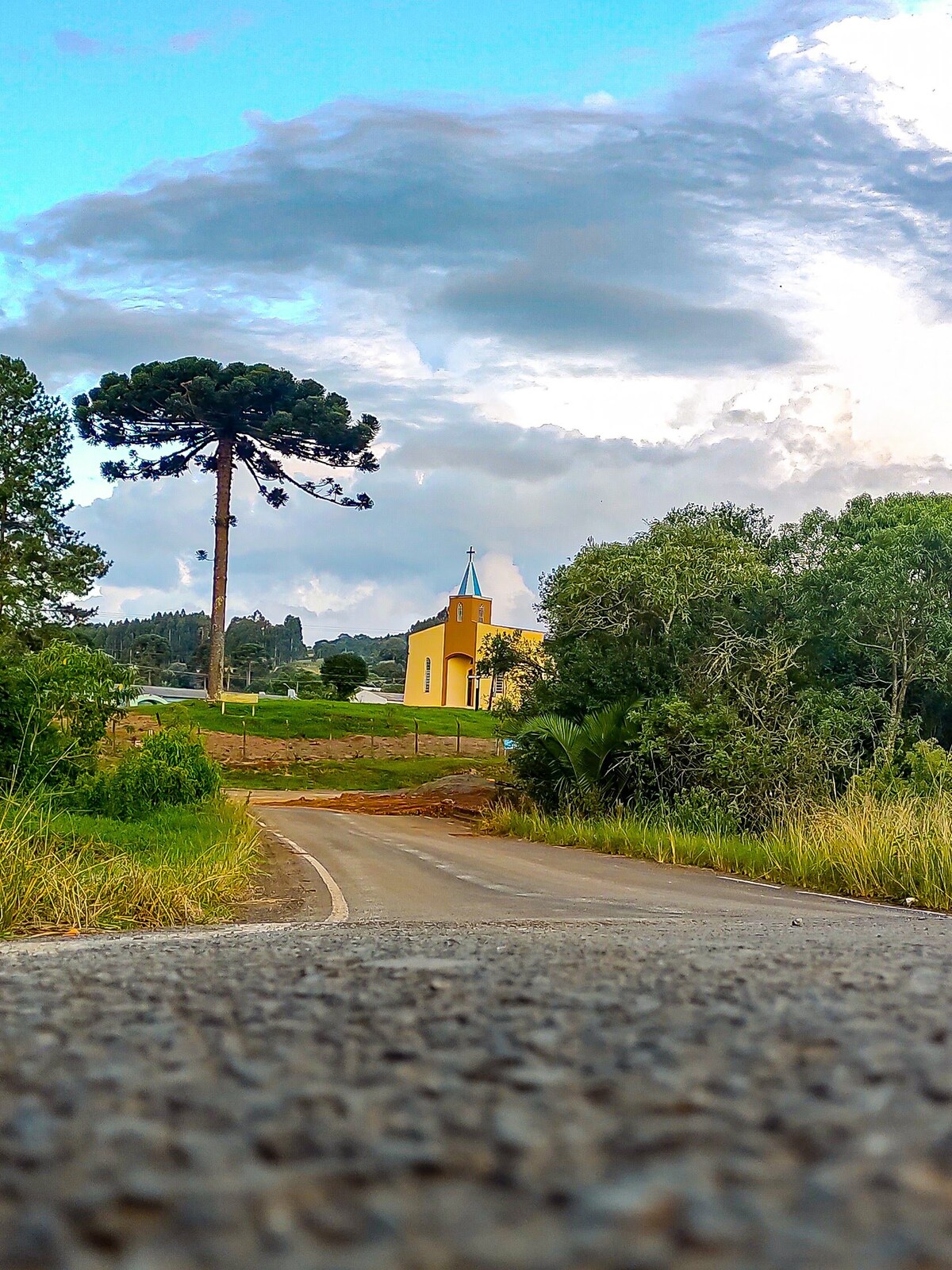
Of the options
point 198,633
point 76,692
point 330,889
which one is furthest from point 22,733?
point 198,633

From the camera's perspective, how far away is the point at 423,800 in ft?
97.7

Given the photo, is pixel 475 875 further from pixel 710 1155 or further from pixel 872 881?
pixel 710 1155

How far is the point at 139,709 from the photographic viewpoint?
43.8m

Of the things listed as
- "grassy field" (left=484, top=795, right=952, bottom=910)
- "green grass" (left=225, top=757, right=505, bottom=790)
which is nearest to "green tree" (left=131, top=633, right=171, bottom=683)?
"green grass" (left=225, top=757, right=505, bottom=790)

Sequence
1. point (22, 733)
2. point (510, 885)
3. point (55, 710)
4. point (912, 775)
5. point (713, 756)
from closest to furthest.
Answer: point (510, 885), point (22, 733), point (55, 710), point (912, 775), point (713, 756)

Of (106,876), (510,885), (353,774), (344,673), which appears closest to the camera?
(106,876)

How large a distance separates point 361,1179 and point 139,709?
4509 centimetres

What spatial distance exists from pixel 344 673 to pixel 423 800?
33.9m

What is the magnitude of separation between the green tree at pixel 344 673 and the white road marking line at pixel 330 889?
40.6m

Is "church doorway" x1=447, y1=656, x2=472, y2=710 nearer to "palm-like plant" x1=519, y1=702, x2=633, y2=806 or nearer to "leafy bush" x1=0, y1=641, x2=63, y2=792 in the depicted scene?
"palm-like plant" x1=519, y1=702, x2=633, y2=806

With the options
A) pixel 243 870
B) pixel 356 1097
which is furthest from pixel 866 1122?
pixel 243 870

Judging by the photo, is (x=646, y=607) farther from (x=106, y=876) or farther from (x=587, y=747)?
(x=106, y=876)

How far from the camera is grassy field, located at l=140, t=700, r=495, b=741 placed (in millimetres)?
44719

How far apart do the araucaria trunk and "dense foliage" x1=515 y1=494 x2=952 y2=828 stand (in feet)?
92.4
